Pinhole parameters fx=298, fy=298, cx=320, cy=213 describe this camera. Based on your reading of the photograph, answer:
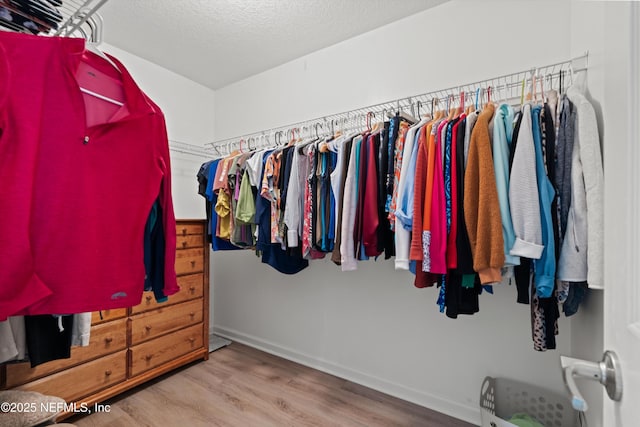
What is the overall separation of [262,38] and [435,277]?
2105 mm

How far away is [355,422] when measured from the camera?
1.72 metres

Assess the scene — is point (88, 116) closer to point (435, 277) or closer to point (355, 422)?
point (435, 277)

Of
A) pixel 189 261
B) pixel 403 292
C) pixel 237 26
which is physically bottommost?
pixel 403 292

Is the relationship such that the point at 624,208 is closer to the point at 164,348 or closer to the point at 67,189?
the point at 67,189

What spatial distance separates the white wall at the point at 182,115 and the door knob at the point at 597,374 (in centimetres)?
294

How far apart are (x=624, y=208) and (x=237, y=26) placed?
240 centimetres

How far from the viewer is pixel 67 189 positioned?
812mm

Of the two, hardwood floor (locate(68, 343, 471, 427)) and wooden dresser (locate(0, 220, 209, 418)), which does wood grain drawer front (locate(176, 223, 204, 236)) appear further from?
hardwood floor (locate(68, 343, 471, 427))

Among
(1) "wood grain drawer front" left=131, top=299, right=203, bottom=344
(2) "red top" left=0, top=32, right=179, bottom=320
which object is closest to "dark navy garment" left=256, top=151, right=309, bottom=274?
(1) "wood grain drawer front" left=131, top=299, right=203, bottom=344

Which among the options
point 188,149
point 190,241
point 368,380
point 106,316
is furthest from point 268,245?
point 188,149

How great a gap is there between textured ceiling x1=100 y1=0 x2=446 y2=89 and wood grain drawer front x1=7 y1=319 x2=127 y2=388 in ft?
6.72

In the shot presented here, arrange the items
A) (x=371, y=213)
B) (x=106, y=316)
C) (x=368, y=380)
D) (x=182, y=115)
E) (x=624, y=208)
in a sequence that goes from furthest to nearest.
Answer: (x=182, y=115), (x=368, y=380), (x=106, y=316), (x=371, y=213), (x=624, y=208)

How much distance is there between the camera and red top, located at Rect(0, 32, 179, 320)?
2.36 feet

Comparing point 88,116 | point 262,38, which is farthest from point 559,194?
point 262,38
